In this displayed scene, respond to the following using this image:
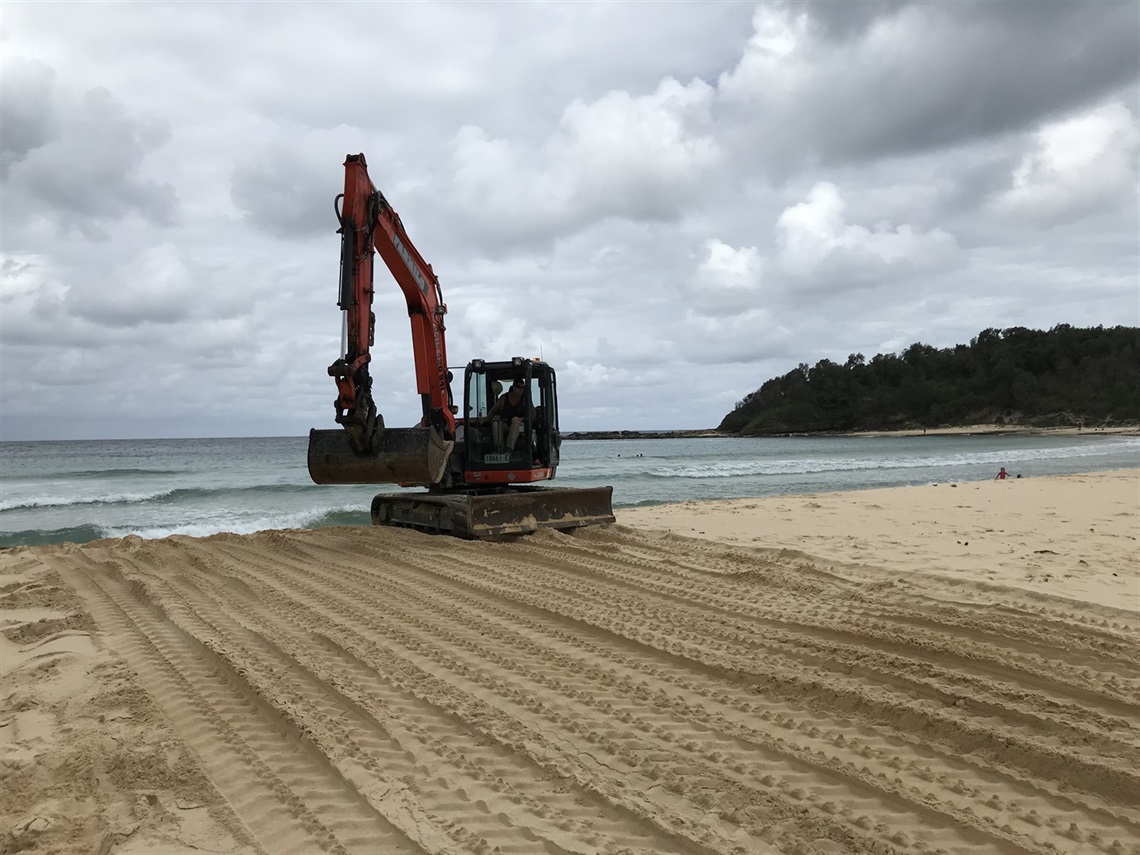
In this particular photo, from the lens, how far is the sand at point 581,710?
282 centimetres

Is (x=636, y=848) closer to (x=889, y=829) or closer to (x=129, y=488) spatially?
(x=889, y=829)

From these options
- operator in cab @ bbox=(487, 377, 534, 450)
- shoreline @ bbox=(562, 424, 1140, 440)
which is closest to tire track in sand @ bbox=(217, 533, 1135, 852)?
operator in cab @ bbox=(487, 377, 534, 450)

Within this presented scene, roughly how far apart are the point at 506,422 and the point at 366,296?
312cm

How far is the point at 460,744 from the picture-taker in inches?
137

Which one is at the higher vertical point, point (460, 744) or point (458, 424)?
point (458, 424)

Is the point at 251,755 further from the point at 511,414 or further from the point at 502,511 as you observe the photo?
the point at 511,414

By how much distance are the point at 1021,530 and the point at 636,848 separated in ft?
29.9

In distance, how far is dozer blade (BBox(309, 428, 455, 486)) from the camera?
8453 millimetres

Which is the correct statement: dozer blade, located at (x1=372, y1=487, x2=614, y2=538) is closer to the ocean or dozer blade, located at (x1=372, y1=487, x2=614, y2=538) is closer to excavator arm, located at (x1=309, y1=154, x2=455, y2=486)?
excavator arm, located at (x1=309, y1=154, x2=455, y2=486)

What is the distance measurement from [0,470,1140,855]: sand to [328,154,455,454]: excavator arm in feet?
6.09

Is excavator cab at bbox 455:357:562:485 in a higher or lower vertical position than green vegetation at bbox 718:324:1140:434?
lower

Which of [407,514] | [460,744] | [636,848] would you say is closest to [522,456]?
[407,514]

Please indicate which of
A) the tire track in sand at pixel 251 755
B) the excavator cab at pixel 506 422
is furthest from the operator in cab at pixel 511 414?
the tire track in sand at pixel 251 755

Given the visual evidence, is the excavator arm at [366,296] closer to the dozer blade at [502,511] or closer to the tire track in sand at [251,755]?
the dozer blade at [502,511]
